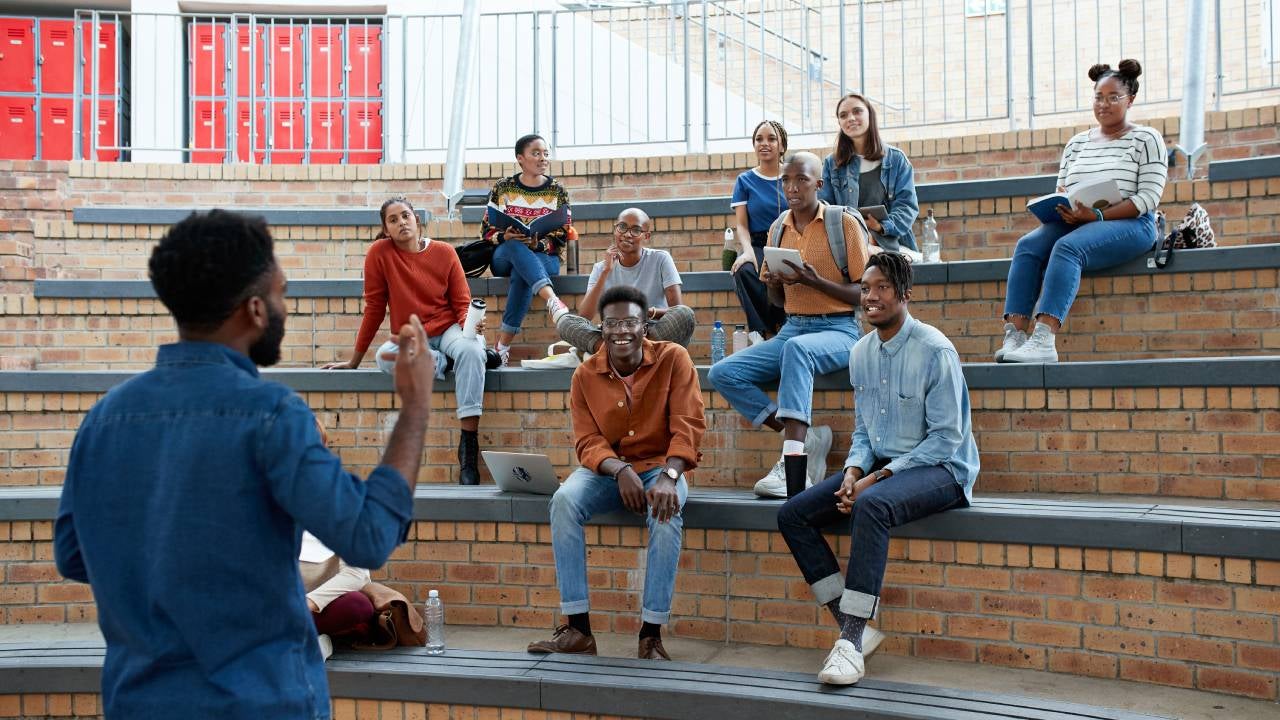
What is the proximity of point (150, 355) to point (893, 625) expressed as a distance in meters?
4.37

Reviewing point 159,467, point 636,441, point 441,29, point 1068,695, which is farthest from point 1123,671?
point 441,29

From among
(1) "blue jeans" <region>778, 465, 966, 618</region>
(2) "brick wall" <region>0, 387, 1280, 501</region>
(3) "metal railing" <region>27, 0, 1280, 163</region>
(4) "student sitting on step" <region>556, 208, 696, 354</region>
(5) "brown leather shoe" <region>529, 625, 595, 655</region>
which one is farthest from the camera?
(3) "metal railing" <region>27, 0, 1280, 163</region>

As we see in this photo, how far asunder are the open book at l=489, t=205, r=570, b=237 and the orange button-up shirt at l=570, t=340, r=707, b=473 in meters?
1.94

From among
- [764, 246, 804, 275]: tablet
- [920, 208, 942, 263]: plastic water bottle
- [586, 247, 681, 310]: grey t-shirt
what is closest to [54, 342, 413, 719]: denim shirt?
[764, 246, 804, 275]: tablet

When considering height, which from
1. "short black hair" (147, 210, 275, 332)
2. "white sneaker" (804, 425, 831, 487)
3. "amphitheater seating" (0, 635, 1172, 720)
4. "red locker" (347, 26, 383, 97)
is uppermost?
"red locker" (347, 26, 383, 97)

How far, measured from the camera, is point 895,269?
4191 millimetres

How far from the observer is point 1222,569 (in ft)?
11.6

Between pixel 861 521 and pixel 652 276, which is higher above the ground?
pixel 652 276

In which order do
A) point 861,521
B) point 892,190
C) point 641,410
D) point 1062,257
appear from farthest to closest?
point 892,190, point 1062,257, point 641,410, point 861,521

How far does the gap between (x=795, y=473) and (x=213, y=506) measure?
2960 millimetres

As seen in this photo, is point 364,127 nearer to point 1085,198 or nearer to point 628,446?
point 628,446

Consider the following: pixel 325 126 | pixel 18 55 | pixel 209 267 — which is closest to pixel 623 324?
pixel 209 267

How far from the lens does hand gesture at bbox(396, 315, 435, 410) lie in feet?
6.48

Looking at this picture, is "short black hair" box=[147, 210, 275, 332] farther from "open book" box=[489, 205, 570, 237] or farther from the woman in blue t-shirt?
"open book" box=[489, 205, 570, 237]
